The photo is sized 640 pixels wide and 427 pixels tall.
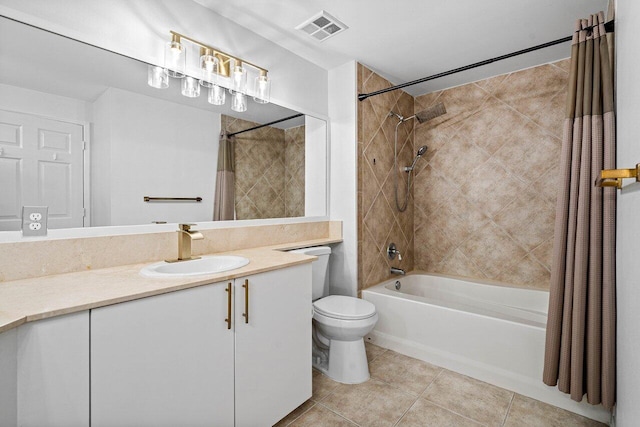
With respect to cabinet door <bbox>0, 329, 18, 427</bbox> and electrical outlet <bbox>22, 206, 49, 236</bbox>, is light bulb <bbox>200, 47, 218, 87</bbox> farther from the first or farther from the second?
cabinet door <bbox>0, 329, 18, 427</bbox>

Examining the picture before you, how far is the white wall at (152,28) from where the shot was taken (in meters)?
1.34

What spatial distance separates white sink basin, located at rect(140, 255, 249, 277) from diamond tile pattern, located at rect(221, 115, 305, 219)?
491mm

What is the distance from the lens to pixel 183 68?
1726mm

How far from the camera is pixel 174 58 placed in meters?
1.69

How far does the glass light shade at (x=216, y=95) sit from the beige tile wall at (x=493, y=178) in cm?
220

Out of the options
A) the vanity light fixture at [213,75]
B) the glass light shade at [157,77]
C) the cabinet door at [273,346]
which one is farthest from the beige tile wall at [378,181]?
the glass light shade at [157,77]

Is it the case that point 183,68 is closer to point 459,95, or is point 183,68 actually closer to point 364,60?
point 364,60

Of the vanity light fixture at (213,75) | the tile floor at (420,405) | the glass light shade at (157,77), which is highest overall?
Result: the vanity light fixture at (213,75)

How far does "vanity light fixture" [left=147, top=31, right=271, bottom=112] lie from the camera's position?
5.51 ft

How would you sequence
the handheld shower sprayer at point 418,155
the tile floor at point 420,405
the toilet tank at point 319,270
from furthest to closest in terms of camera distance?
the handheld shower sprayer at point 418,155, the toilet tank at point 319,270, the tile floor at point 420,405

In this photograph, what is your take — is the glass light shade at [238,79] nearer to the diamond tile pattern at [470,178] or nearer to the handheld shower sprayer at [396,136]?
the diamond tile pattern at [470,178]

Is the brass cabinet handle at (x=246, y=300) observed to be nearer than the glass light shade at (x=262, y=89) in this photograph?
Yes

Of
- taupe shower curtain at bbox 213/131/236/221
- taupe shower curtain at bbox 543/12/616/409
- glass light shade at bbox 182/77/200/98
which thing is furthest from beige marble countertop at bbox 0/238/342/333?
taupe shower curtain at bbox 543/12/616/409

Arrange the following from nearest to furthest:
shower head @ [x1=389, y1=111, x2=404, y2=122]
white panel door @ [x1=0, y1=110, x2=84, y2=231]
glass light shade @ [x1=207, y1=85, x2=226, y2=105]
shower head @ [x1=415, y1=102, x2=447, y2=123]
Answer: white panel door @ [x1=0, y1=110, x2=84, y2=231] → glass light shade @ [x1=207, y1=85, x2=226, y2=105] → shower head @ [x1=415, y1=102, x2=447, y2=123] → shower head @ [x1=389, y1=111, x2=404, y2=122]
